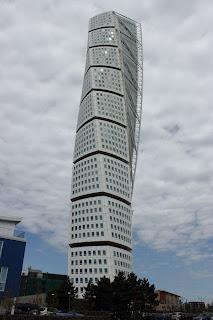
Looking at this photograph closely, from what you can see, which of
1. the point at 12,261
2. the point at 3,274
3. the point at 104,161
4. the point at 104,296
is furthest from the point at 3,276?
the point at 104,161

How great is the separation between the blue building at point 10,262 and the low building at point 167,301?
4611 inches

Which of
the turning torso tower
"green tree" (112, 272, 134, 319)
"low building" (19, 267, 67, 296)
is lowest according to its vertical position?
"green tree" (112, 272, 134, 319)

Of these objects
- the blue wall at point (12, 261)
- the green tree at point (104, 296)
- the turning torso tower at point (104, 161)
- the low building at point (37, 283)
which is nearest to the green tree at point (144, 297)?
the green tree at point (104, 296)

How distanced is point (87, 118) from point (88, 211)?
3883 cm

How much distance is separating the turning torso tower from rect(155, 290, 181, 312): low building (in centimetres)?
5104

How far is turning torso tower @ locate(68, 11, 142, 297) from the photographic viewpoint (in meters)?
95.1

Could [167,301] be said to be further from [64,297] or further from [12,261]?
[12,261]


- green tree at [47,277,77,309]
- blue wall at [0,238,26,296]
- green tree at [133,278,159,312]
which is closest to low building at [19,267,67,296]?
green tree at [47,277,77,309]

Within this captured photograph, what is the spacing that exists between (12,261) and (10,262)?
221mm

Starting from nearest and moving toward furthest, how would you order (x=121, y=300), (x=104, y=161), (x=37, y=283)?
(x=121, y=300)
(x=104, y=161)
(x=37, y=283)

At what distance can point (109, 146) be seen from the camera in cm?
11156

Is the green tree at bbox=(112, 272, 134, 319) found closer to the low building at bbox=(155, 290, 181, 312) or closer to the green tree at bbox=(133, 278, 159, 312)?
the green tree at bbox=(133, 278, 159, 312)

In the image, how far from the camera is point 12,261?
29500 mm

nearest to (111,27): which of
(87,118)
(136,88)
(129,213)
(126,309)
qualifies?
(136,88)
